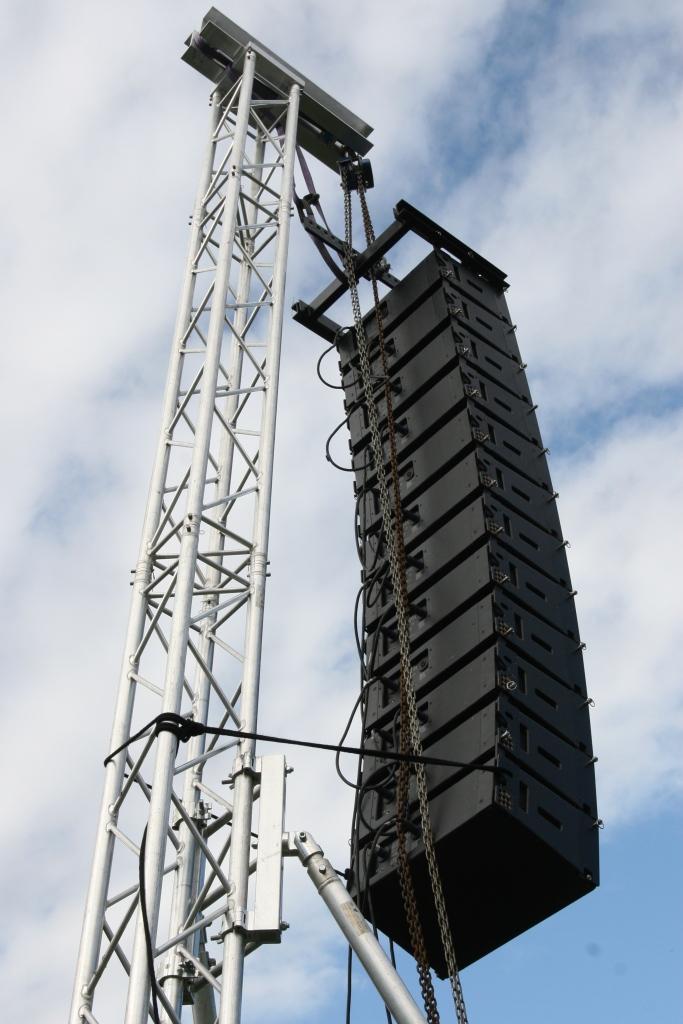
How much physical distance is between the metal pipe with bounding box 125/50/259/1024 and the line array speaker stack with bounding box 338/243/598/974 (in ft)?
6.44

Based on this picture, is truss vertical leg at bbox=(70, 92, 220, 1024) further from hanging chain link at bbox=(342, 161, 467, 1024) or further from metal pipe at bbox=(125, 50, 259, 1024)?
hanging chain link at bbox=(342, 161, 467, 1024)

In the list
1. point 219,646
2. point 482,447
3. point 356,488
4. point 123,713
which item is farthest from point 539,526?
point 123,713

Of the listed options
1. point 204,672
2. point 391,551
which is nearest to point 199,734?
point 204,672

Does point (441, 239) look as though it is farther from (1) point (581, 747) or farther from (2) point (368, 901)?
(2) point (368, 901)

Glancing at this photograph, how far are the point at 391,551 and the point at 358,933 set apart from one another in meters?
3.78

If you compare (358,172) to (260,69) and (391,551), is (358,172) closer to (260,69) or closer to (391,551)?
(260,69)

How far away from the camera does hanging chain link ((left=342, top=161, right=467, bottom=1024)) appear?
8.84 metres

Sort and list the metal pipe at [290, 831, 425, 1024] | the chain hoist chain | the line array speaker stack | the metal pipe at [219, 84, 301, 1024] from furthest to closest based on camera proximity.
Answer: the line array speaker stack → the chain hoist chain → the metal pipe at [219, 84, 301, 1024] → the metal pipe at [290, 831, 425, 1024]

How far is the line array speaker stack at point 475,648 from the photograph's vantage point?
29.8ft

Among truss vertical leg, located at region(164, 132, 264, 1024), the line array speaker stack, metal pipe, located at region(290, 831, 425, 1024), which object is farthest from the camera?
the line array speaker stack

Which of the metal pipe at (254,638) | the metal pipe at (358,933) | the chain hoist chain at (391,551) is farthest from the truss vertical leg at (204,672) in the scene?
the chain hoist chain at (391,551)

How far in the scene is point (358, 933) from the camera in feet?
24.8

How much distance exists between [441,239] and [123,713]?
5927 mm

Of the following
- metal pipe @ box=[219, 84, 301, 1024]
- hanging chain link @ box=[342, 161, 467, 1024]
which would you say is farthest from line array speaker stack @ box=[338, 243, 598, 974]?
metal pipe @ box=[219, 84, 301, 1024]
